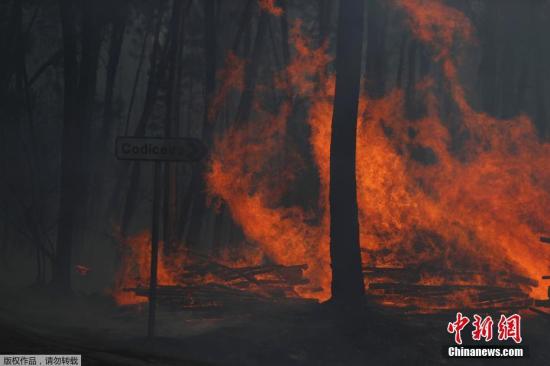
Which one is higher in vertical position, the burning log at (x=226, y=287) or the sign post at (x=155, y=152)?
the sign post at (x=155, y=152)

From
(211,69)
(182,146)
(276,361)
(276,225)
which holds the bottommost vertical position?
(276,361)

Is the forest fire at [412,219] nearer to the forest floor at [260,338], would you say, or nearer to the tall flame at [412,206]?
the tall flame at [412,206]

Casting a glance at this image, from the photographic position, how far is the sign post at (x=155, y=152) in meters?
Result: 12.5

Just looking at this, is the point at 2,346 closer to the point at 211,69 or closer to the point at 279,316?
the point at 279,316

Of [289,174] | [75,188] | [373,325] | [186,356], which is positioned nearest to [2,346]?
[186,356]

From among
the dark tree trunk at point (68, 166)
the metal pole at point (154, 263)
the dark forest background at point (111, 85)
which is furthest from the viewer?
the dark forest background at point (111, 85)

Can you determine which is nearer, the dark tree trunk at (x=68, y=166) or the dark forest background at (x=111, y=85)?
the dark tree trunk at (x=68, y=166)

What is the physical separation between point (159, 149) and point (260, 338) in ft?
12.0

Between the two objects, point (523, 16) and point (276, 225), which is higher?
point (523, 16)

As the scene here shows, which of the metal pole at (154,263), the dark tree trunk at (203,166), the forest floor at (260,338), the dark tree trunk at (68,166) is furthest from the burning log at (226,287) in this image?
the dark tree trunk at (203,166)

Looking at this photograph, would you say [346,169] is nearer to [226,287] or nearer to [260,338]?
[260,338]

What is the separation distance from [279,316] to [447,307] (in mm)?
3828

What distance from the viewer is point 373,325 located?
13.1m

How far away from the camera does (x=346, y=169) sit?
14242mm
